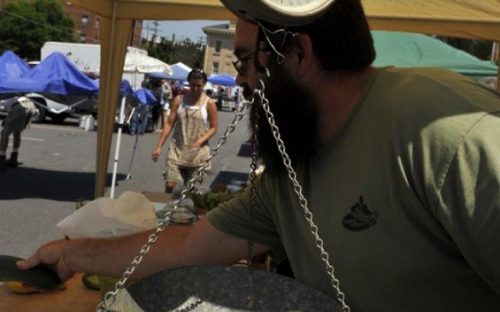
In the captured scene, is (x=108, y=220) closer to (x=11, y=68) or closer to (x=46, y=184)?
(x=46, y=184)

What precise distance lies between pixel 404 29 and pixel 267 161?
329cm

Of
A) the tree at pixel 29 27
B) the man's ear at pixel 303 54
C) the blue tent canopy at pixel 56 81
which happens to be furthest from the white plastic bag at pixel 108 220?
the tree at pixel 29 27

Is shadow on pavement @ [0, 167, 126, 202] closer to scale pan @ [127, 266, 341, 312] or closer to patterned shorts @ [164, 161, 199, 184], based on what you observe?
patterned shorts @ [164, 161, 199, 184]

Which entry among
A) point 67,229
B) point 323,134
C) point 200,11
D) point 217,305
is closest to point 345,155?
point 323,134

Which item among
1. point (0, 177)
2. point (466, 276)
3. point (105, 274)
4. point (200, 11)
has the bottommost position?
point (0, 177)

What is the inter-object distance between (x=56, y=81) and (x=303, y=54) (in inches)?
410

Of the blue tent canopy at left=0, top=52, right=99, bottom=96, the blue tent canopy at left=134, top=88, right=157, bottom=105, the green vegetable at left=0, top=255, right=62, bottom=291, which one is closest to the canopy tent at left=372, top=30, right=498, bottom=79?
the blue tent canopy at left=0, top=52, right=99, bottom=96

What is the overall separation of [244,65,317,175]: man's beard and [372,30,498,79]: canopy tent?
6579 millimetres

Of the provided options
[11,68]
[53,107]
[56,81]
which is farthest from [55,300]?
[53,107]

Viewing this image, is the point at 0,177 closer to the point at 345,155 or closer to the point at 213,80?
the point at 345,155

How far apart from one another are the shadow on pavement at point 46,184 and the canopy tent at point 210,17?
3.62 meters

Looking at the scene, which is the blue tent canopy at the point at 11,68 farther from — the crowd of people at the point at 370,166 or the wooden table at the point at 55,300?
the crowd of people at the point at 370,166

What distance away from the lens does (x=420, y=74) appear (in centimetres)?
127

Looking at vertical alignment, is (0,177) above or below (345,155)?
below
